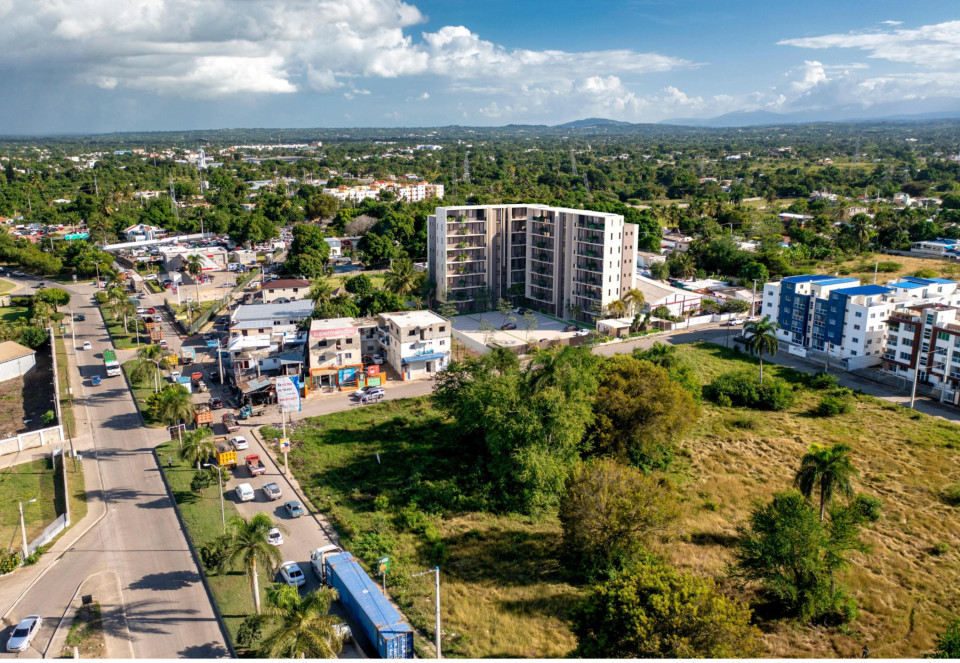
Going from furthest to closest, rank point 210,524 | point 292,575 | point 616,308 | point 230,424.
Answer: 1. point 616,308
2. point 230,424
3. point 210,524
4. point 292,575

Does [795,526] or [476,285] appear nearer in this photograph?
[795,526]

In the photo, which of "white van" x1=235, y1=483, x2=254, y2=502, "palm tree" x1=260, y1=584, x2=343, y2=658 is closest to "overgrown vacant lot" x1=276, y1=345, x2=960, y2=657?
"white van" x1=235, y1=483, x2=254, y2=502

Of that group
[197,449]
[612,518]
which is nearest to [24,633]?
[197,449]

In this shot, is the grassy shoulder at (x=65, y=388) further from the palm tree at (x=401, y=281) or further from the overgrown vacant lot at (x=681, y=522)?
the palm tree at (x=401, y=281)

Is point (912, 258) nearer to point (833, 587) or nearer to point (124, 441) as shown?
point (833, 587)

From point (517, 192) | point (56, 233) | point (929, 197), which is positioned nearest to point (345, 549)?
point (56, 233)

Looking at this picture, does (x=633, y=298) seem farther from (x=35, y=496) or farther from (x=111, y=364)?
(x=35, y=496)
